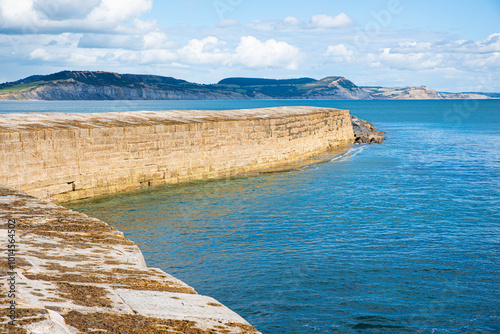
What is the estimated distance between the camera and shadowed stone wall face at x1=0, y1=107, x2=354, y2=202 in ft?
46.9

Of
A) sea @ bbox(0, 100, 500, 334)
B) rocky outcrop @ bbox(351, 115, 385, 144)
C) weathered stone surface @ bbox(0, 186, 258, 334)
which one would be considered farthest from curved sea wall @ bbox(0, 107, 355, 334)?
rocky outcrop @ bbox(351, 115, 385, 144)

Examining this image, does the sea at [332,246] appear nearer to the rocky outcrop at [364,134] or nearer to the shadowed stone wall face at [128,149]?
the shadowed stone wall face at [128,149]

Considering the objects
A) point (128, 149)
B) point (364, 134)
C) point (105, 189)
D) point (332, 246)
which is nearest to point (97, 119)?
point (128, 149)

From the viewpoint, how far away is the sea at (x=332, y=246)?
7.43 metres

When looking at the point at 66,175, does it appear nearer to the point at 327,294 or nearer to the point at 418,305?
the point at 327,294

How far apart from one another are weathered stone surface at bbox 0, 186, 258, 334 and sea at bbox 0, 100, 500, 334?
273 cm

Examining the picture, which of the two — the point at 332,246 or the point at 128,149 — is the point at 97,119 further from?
the point at 332,246

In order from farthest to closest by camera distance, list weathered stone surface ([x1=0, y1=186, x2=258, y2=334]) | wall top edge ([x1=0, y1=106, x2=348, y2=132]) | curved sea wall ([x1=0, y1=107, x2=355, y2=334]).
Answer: wall top edge ([x1=0, y1=106, x2=348, y2=132]), curved sea wall ([x1=0, y1=107, x2=355, y2=334]), weathered stone surface ([x1=0, y1=186, x2=258, y2=334])

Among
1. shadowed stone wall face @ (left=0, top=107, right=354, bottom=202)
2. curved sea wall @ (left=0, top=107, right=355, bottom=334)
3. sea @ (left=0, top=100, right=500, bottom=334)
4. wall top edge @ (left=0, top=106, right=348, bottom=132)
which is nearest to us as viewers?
curved sea wall @ (left=0, top=107, right=355, bottom=334)

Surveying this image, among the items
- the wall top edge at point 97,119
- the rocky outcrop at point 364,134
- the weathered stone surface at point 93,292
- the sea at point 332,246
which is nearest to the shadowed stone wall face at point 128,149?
the wall top edge at point 97,119

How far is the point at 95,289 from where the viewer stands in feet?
13.5

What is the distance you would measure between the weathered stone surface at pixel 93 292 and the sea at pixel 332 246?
2731 millimetres

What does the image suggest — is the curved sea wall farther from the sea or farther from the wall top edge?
the sea

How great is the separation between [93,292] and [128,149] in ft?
46.1
